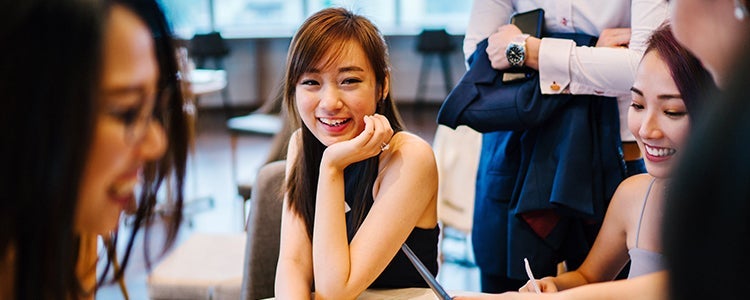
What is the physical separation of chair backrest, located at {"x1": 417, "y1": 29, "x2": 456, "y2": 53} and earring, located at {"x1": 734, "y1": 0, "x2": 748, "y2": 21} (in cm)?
797

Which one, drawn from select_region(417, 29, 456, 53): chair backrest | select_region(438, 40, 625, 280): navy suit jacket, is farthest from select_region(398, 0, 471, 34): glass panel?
select_region(438, 40, 625, 280): navy suit jacket

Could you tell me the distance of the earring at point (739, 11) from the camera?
2.64ft

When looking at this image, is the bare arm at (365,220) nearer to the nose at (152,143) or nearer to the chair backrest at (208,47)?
the nose at (152,143)

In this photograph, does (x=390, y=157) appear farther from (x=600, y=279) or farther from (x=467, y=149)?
(x=467, y=149)

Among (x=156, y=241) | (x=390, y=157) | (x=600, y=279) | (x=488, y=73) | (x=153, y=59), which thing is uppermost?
(x=153, y=59)

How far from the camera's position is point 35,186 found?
2.77 ft

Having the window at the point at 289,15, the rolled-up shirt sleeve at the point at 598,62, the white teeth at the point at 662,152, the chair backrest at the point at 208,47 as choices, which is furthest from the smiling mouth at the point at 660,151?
the window at the point at 289,15

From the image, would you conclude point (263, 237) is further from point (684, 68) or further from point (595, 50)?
point (684, 68)

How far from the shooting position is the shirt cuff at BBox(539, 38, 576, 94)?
1.96 meters

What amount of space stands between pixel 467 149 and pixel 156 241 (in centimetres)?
224

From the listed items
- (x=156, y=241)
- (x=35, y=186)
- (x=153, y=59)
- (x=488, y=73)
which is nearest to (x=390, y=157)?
(x=488, y=73)

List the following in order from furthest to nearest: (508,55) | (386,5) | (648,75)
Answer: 1. (386,5)
2. (508,55)
3. (648,75)

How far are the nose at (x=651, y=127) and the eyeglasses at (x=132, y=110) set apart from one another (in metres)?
1.02

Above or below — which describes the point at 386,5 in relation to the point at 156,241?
above
